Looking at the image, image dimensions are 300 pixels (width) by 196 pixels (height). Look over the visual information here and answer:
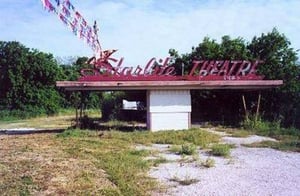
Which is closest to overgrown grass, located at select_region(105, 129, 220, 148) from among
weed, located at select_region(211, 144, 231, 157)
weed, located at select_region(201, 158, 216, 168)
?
weed, located at select_region(211, 144, 231, 157)

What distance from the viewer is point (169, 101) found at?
2164 cm

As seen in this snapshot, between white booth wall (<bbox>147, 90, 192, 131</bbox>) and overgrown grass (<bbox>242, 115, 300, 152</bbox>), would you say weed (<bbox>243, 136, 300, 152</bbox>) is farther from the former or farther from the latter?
white booth wall (<bbox>147, 90, 192, 131</bbox>)

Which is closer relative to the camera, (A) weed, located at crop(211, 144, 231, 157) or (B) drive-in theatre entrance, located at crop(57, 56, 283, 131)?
(A) weed, located at crop(211, 144, 231, 157)

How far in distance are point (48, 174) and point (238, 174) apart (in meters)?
4.53

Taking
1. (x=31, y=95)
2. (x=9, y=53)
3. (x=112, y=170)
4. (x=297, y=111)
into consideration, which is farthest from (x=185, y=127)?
(x=9, y=53)

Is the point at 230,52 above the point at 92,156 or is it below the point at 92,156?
above

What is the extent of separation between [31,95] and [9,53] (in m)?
5.59

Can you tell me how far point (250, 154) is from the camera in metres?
14.0

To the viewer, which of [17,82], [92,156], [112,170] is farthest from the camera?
[17,82]

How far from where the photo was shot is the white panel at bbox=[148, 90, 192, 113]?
70.5 feet

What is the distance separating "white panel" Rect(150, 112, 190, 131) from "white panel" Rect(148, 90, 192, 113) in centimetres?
25

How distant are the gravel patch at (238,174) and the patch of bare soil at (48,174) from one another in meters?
1.54

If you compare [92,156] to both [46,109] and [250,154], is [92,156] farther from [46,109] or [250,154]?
[46,109]

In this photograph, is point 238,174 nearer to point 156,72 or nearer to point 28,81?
point 156,72
